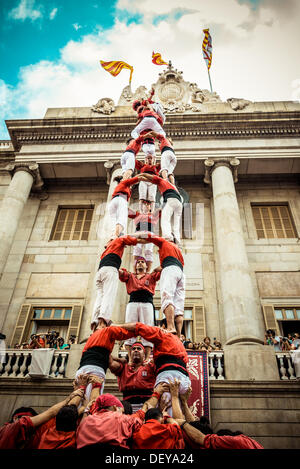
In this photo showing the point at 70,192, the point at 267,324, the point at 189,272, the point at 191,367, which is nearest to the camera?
the point at 191,367

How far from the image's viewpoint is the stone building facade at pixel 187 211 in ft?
45.9

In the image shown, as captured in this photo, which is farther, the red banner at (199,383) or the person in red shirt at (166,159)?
the red banner at (199,383)

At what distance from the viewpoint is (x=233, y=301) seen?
1201cm

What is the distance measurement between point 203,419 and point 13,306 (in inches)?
487

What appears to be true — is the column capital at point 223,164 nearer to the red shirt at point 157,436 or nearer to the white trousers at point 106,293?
the white trousers at point 106,293

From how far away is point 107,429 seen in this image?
11.4 ft

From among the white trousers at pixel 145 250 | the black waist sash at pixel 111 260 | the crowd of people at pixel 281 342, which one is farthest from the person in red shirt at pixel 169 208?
the crowd of people at pixel 281 342

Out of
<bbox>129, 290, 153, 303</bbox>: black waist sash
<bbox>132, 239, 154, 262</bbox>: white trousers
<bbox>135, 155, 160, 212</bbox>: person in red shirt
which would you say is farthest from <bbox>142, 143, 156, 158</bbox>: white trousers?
<bbox>129, 290, 153, 303</bbox>: black waist sash

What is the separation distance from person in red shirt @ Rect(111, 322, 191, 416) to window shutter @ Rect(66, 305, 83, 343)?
9.71 meters

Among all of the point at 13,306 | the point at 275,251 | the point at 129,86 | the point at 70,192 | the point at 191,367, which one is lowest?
the point at 191,367

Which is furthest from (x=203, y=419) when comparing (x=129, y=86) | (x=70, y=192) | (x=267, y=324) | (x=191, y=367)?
(x=129, y=86)

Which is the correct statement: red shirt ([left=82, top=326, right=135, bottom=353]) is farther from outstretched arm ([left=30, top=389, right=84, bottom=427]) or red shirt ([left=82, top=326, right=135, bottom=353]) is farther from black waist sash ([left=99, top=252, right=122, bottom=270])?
black waist sash ([left=99, top=252, right=122, bottom=270])

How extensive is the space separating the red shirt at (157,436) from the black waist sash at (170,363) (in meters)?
0.82

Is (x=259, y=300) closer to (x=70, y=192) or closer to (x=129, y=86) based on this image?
(x=70, y=192)
